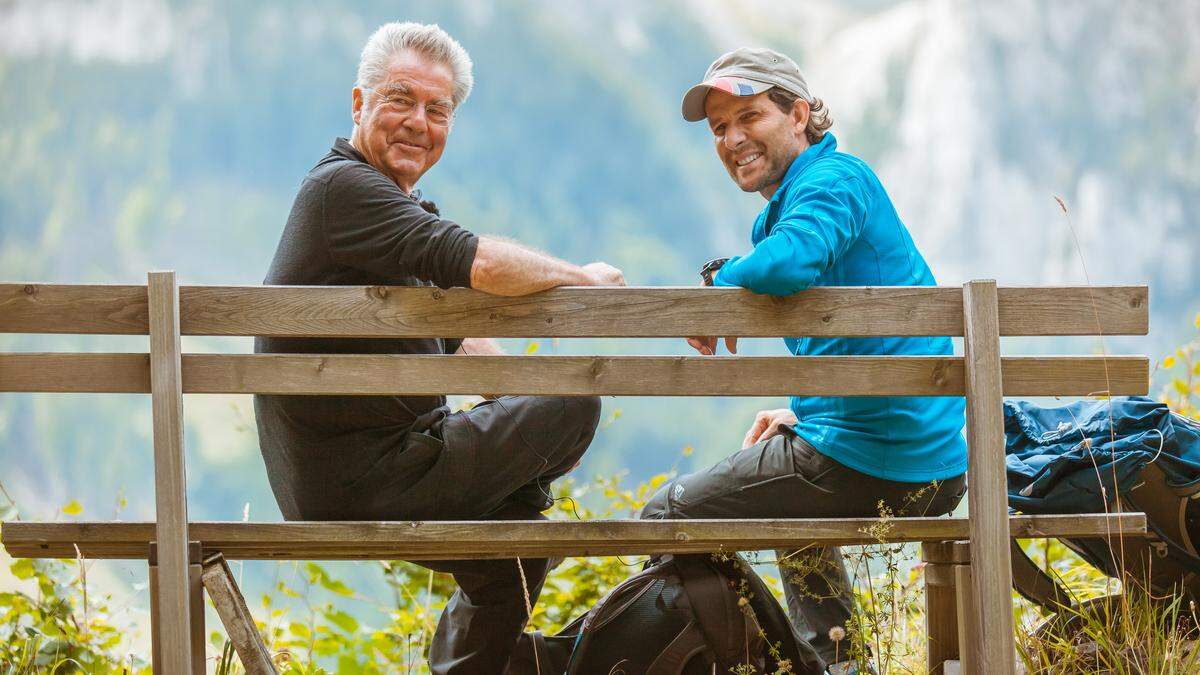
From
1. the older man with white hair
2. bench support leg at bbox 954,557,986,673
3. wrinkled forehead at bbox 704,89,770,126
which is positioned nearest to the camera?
bench support leg at bbox 954,557,986,673

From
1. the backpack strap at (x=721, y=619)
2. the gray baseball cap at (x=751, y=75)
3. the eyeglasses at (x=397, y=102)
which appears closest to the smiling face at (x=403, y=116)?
the eyeglasses at (x=397, y=102)

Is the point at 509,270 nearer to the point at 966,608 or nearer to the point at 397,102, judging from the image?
the point at 397,102

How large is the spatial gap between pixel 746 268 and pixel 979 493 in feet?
2.33

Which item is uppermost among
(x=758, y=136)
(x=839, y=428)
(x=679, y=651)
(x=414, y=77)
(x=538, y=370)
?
(x=414, y=77)

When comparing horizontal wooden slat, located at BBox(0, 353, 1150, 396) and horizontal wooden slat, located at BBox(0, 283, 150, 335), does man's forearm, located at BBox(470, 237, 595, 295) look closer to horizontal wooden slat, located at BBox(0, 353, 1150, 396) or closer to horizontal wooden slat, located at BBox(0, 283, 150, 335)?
horizontal wooden slat, located at BBox(0, 353, 1150, 396)

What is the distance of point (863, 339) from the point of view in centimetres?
303

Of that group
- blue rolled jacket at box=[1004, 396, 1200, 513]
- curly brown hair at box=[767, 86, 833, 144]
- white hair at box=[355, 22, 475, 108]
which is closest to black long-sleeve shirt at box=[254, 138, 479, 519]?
white hair at box=[355, 22, 475, 108]

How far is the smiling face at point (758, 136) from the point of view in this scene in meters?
3.32

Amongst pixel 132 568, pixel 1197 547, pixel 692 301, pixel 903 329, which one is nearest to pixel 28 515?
pixel 132 568

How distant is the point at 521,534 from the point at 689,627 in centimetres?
60

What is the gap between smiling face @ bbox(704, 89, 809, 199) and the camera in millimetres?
3320

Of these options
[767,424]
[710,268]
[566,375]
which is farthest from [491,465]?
[767,424]

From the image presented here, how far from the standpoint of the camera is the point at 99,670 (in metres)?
3.96

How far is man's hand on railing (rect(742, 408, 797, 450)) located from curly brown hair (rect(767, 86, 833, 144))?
0.75 m
